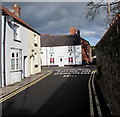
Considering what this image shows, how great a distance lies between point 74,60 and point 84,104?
33.4 metres

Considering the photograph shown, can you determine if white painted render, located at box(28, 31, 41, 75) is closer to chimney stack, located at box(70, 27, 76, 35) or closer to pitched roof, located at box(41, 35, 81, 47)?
pitched roof, located at box(41, 35, 81, 47)

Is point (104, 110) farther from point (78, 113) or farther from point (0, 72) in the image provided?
point (0, 72)

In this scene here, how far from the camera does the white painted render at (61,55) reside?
3919cm

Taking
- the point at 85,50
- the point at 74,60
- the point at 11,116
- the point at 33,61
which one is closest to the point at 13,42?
the point at 33,61

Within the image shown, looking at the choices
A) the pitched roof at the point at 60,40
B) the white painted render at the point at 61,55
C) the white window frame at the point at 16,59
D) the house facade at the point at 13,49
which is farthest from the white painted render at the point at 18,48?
the pitched roof at the point at 60,40

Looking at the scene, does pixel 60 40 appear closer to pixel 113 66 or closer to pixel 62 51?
pixel 62 51

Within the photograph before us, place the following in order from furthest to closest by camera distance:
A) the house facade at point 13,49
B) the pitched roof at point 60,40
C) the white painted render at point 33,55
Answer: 1. the pitched roof at point 60,40
2. the white painted render at point 33,55
3. the house facade at point 13,49

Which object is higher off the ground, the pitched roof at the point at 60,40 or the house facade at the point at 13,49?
the pitched roof at the point at 60,40

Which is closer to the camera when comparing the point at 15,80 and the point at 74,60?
the point at 15,80

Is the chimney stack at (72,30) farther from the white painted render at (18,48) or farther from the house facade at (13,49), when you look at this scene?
the house facade at (13,49)

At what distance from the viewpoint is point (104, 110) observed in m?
5.24

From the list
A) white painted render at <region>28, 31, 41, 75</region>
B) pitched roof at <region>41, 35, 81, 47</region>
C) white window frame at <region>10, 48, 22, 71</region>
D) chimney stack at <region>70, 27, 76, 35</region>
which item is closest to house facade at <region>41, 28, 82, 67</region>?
pitched roof at <region>41, 35, 81, 47</region>

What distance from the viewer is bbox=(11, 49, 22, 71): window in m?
12.5

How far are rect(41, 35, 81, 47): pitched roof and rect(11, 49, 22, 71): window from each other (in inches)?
1072
